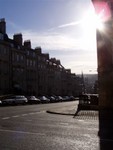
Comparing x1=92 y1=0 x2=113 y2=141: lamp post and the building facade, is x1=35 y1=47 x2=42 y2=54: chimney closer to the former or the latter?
the building facade

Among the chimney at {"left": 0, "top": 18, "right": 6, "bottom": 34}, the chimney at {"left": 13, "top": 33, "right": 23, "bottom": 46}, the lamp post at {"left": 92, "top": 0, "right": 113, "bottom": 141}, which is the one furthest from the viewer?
the chimney at {"left": 13, "top": 33, "right": 23, "bottom": 46}

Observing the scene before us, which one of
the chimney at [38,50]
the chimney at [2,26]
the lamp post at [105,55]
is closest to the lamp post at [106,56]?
the lamp post at [105,55]

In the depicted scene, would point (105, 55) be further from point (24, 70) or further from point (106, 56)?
point (24, 70)

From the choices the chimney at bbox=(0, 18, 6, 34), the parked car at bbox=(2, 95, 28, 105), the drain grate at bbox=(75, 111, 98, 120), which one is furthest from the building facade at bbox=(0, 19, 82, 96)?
the drain grate at bbox=(75, 111, 98, 120)

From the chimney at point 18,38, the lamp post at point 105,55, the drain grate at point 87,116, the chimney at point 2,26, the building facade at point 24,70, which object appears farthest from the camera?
the chimney at point 18,38

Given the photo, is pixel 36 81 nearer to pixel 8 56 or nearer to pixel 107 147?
pixel 8 56

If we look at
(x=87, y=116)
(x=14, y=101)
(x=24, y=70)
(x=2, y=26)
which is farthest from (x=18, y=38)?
(x=87, y=116)

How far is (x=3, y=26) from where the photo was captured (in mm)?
70688

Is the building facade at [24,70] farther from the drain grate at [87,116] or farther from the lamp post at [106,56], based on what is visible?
the drain grate at [87,116]

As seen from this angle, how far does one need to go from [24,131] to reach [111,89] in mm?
17858

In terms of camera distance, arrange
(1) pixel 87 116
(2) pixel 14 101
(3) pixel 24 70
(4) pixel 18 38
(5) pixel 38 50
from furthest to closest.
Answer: (5) pixel 38 50, (4) pixel 18 38, (3) pixel 24 70, (2) pixel 14 101, (1) pixel 87 116

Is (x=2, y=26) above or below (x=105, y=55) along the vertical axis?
above

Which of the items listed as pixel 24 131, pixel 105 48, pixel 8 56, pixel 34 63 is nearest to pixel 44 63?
pixel 34 63

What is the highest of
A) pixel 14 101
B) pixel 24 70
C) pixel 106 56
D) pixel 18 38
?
pixel 18 38
